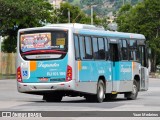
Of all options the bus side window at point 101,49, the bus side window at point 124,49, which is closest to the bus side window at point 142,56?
the bus side window at point 124,49

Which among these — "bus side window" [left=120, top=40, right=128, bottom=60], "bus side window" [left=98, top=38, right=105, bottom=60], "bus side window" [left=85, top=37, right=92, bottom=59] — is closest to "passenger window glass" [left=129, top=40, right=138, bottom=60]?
"bus side window" [left=120, top=40, right=128, bottom=60]

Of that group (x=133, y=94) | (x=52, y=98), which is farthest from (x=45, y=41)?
(x=133, y=94)

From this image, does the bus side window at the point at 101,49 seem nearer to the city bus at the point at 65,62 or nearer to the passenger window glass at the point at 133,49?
the city bus at the point at 65,62

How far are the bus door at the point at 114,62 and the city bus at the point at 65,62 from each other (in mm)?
119

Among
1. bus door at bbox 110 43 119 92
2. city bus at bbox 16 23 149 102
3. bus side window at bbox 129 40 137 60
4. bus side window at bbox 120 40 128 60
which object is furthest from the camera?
bus side window at bbox 129 40 137 60

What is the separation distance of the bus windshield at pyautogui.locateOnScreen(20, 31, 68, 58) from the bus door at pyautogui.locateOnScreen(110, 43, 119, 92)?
362cm

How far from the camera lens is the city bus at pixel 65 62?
24.4 metres

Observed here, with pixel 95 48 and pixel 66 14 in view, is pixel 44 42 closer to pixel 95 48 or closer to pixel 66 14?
pixel 95 48

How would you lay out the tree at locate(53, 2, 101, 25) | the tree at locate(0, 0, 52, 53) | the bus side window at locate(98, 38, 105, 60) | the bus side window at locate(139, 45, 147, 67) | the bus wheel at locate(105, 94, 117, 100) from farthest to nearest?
the tree at locate(53, 2, 101, 25), the tree at locate(0, 0, 52, 53), the bus side window at locate(139, 45, 147, 67), the bus wheel at locate(105, 94, 117, 100), the bus side window at locate(98, 38, 105, 60)

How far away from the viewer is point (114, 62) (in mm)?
27828

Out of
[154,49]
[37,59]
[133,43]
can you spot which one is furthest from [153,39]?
[37,59]

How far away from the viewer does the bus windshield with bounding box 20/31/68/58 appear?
24.5m

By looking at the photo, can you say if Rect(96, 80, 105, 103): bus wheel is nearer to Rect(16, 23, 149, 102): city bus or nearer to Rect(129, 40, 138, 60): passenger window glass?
Rect(16, 23, 149, 102): city bus

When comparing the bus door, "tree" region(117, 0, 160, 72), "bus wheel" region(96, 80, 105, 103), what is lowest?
"bus wheel" region(96, 80, 105, 103)
